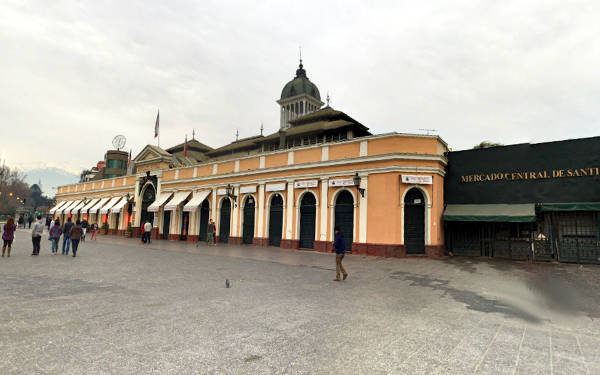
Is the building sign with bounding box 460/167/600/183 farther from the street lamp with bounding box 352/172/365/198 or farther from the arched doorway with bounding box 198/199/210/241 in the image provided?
the arched doorway with bounding box 198/199/210/241

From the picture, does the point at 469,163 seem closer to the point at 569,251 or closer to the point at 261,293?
the point at 569,251

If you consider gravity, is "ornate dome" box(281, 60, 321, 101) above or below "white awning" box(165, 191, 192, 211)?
above

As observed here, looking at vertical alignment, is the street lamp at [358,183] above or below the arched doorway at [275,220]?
above

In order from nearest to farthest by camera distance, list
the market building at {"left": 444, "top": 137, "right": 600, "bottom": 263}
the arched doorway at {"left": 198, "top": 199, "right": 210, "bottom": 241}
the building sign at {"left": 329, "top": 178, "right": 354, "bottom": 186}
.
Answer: the market building at {"left": 444, "top": 137, "right": 600, "bottom": 263} → the building sign at {"left": 329, "top": 178, "right": 354, "bottom": 186} → the arched doorway at {"left": 198, "top": 199, "right": 210, "bottom": 241}

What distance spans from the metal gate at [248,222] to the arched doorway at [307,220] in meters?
4.55

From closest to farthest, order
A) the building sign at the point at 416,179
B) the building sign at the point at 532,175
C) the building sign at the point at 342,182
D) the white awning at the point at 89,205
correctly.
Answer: the building sign at the point at 532,175, the building sign at the point at 416,179, the building sign at the point at 342,182, the white awning at the point at 89,205

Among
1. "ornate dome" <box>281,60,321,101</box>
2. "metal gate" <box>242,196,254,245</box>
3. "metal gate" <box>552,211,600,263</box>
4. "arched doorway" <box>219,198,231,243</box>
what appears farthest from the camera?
"ornate dome" <box>281,60,321,101</box>

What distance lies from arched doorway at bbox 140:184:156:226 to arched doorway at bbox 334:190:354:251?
70.1 feet

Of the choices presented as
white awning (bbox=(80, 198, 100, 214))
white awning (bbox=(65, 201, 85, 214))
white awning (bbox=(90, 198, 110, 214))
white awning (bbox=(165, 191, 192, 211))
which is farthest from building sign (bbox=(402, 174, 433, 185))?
white awning (bbox=(65, 201, 85, 214))

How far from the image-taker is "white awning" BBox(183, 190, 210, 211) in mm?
25694

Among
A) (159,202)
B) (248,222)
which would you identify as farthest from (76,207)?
(248,222)

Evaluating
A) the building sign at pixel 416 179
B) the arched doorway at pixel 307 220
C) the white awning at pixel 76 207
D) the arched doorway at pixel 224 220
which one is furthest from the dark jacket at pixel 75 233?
the white awning at pixel 76 207

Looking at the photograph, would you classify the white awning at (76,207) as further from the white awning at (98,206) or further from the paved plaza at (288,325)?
the paved plaza at (288,325)

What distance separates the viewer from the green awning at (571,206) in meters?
14.2
